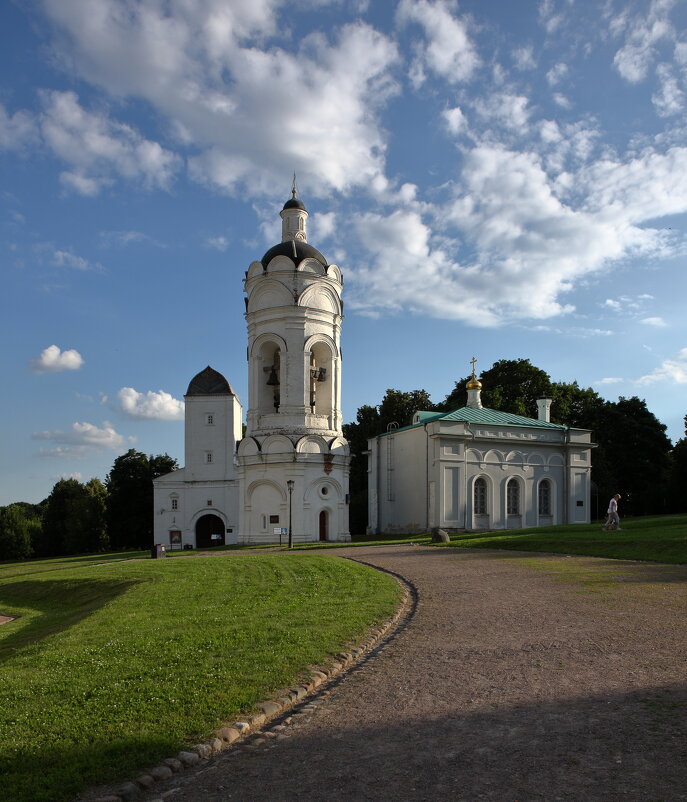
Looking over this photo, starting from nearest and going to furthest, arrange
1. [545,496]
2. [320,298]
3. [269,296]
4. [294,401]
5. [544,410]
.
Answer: [294,401], [269,296], [320,298], [545,496], [544,410]

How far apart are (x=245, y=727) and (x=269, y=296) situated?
116ft

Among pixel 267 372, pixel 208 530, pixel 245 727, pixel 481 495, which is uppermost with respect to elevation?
pixel 267 372

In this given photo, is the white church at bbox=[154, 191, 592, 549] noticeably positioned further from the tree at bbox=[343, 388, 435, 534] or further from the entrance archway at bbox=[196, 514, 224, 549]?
the tree at bbox=[343, 388, 435, 534]

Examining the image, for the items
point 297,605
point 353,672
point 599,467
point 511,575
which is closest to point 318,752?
point 353,672

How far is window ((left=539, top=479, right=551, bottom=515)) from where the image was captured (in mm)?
42000

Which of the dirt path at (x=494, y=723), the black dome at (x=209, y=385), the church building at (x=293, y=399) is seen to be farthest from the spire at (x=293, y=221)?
the dirt path at (x=494, y=723)

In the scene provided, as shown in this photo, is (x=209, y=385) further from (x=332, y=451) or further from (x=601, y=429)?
(x=601, y=429)

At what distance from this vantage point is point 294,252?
131ft

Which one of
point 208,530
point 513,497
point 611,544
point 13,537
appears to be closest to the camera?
point 611,544

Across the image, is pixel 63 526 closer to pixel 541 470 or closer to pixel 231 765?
pixel 541 470

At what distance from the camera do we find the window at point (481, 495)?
1574 inches

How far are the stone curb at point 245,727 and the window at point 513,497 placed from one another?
108 ft

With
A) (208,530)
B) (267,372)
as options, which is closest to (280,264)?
(267,372)

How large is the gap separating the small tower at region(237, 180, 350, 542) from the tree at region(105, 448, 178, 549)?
22323mm
